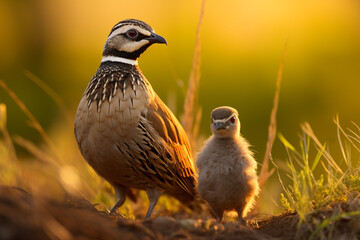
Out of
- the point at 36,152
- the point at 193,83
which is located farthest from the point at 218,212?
the point at 36,152

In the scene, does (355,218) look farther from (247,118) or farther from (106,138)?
(247,118)

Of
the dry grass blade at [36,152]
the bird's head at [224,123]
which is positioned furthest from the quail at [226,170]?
the dry grass blade at [36,152]

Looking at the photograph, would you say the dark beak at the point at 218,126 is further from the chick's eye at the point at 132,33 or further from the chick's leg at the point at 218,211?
the chick's eye at the point at 132,33

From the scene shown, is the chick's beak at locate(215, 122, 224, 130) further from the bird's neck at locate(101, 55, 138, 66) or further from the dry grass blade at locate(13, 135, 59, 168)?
the dry grass blade at locate(13, 135, 59, 168)

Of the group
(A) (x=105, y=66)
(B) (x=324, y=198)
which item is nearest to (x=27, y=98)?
(A) (x=105, y=66)

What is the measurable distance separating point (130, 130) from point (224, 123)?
36.3 inches

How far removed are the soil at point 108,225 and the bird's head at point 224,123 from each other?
998mm

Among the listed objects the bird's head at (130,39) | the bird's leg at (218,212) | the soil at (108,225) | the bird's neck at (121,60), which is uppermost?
the bird's head at (130,39)

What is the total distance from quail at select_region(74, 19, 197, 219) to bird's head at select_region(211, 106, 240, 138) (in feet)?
1.64

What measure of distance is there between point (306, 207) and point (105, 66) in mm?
2590

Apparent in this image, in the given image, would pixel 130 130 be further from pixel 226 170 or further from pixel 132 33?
pixel 132 33

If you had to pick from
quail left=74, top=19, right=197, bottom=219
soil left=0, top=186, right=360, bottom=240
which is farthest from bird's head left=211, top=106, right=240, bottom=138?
soil left=0, top=186, right=360, bottom=240

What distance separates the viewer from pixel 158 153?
200 inches

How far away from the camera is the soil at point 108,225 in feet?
9.64
